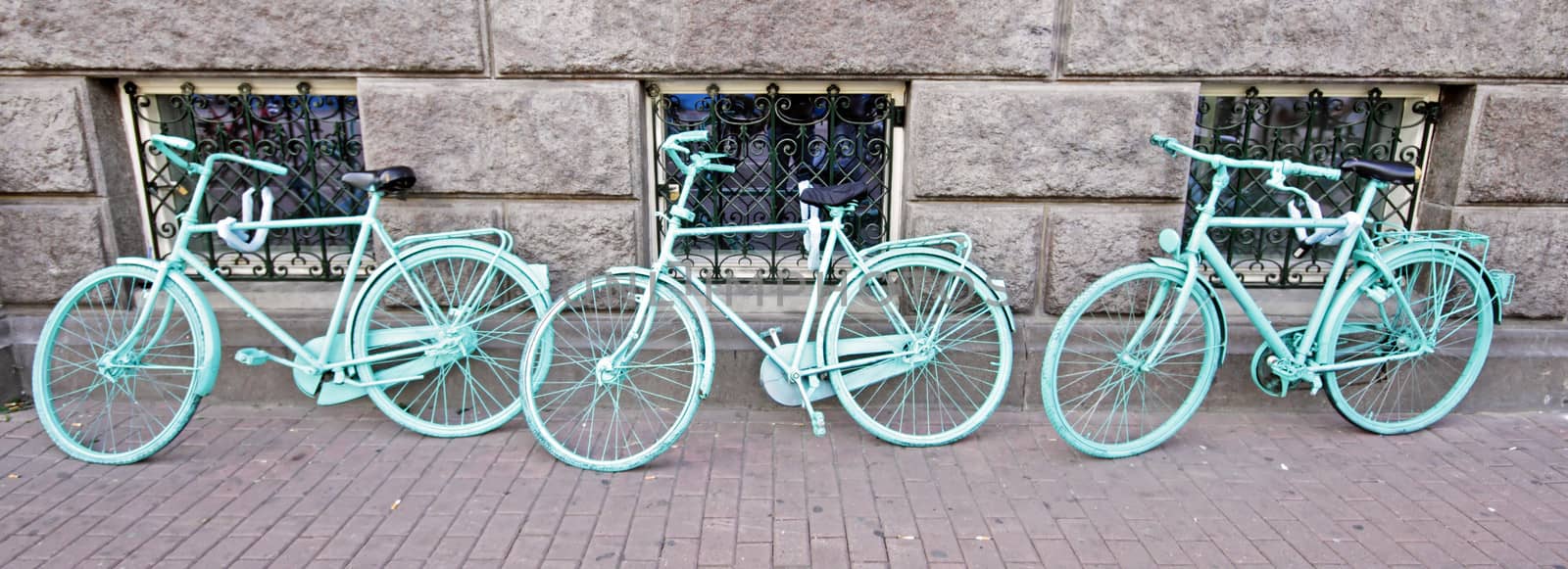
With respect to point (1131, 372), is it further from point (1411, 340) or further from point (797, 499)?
point (797, 499)

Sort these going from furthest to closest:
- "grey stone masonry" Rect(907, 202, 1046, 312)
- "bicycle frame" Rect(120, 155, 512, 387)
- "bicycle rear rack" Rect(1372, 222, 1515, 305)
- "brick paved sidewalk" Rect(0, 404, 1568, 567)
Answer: "grey stone masonry" Rect(907, 202, 1046, 312) < "bicycle rear rack" Rect(1372, 222, 1515, 305) < "bicycle frame" Rect(120, 155, 512, 387) < "brick paved sidewalk" Rect(0, 404, 1568, 567)

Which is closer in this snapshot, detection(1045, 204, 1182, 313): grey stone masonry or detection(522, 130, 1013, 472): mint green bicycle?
detection(522, 130, 1013, 472): mint green bicycle

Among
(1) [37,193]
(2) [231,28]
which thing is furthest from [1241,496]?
(1) [37,193]

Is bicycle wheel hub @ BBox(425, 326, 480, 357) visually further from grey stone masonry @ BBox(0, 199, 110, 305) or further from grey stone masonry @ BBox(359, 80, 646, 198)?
grey stone masonry @ BBox(0, 199, 110, 305)

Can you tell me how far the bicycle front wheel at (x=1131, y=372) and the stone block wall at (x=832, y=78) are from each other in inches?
9.0

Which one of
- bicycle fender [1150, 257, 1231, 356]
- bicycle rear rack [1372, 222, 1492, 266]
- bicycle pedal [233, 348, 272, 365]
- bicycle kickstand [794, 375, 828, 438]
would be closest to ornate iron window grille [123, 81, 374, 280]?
bicycle pedal [233, 348, 272, 365]

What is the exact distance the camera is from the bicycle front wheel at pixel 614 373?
3.32 metres

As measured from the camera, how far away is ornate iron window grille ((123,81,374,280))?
390 cm

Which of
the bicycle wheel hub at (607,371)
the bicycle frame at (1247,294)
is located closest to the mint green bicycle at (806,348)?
the bicycle wheel hub at (607,371)

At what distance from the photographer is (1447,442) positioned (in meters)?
3.66

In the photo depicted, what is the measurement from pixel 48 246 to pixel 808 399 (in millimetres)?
3720

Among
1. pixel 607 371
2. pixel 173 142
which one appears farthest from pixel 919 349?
pixel 173 142

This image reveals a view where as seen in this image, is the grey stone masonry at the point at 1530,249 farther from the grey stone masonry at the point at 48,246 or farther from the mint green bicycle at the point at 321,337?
the grey stone masonry at the point at 48,246

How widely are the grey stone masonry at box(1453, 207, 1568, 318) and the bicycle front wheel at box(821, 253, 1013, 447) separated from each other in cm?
233
